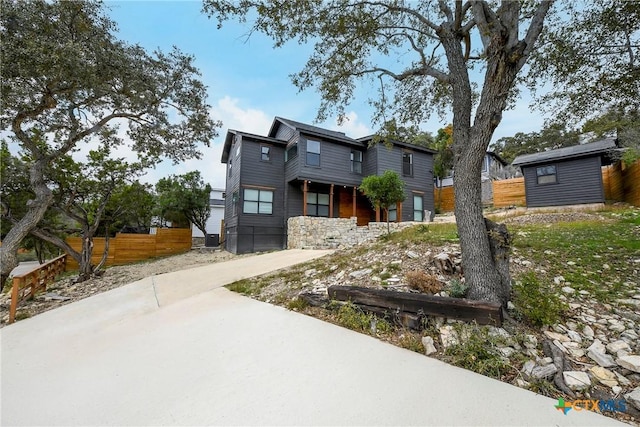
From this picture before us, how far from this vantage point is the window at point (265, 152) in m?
13.5

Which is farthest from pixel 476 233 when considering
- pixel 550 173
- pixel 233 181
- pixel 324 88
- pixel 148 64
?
pixel 550 173

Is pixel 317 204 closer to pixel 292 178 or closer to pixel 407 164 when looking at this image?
pixel 292 178

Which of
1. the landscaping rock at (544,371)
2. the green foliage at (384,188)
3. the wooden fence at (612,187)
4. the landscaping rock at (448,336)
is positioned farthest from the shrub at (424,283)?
the wooden fence at (612,187)

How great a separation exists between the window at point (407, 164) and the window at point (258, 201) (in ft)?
26.1

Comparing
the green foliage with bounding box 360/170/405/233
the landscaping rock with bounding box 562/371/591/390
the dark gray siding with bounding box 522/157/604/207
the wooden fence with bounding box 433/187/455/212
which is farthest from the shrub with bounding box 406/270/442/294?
the wooden fence with bounding box 433/187/455/212

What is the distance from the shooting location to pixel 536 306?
2.88 meters

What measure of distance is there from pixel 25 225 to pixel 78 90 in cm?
347

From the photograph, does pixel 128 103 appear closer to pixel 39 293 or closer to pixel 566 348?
pixel 39 293

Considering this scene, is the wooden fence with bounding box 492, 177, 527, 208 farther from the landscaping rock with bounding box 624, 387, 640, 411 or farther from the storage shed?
the landscaping rock with bounding box 624, 387, 640, 411

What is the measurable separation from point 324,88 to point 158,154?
21.5 feet

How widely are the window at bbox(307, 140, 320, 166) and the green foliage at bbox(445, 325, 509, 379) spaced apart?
1120cm

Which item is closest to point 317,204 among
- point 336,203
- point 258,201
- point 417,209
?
point 336,203

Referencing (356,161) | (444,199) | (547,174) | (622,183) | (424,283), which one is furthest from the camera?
(444,199)

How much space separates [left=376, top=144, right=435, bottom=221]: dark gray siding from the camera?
1474 centimetres
